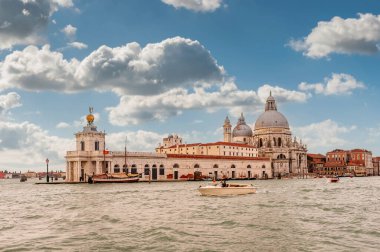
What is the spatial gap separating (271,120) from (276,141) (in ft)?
22.2

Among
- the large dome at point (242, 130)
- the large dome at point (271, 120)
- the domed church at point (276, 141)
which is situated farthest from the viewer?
the large dome at point (242, 130)

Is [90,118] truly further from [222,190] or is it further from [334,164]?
[334,164]

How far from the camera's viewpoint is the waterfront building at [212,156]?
85562 millimetres

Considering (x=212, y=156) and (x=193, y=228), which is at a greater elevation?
(x=212, y=156)

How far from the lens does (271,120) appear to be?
143m

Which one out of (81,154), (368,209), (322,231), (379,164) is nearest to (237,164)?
(81,154)

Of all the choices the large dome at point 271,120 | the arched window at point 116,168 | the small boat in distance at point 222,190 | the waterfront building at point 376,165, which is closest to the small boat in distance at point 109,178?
the arched window at point 116,168

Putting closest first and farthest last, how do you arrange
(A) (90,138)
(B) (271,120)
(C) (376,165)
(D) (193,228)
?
(D) (193,228) < (A) (90,138) < (B) (271,120) < (C) (376,165)

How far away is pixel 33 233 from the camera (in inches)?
882

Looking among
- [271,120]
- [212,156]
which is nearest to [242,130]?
[271,120]

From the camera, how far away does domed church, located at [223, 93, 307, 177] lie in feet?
442

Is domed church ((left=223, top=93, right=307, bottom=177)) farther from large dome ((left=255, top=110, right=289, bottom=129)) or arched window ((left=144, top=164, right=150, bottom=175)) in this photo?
arched window ((left=144, top=164, right=150, bottom=175))

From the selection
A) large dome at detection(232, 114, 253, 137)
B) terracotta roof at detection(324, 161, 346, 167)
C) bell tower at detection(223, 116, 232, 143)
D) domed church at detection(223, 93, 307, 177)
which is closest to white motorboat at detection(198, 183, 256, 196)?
domed church at detection(223, 93, 307, 177)

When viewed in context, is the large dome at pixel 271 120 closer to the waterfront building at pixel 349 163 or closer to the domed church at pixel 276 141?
the domed church at pixel 276 141
